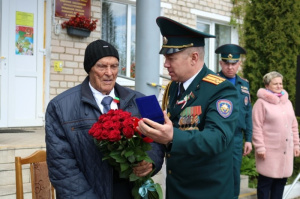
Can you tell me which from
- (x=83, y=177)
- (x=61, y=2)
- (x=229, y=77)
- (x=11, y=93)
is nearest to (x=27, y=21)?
(x=61, y=2)

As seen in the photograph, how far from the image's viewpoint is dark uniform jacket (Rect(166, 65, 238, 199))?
82.6 inches

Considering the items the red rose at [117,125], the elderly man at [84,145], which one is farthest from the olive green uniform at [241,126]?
the red rose at [117,125]

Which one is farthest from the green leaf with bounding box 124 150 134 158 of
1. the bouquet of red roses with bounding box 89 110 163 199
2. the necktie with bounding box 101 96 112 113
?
the necktie with bounding box 101 96 112 113

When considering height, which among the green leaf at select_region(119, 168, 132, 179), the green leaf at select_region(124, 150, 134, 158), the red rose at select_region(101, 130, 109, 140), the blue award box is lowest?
the green leaf at select_region(119, 168, 132, 179)

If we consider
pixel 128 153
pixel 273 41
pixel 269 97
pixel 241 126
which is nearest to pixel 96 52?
pixel 128 153

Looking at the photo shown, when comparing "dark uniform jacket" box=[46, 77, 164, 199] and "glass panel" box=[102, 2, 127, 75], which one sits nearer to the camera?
"dark uniform jacket" box=[46, 77, 164, 199]

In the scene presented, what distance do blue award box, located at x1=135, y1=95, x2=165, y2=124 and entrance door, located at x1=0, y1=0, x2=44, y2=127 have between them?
5.09 meters

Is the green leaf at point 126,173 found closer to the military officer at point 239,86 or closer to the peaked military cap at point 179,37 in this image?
the peaked military cap at point 179,37

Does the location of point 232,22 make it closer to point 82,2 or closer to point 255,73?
point 255,73

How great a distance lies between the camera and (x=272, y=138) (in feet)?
16.8

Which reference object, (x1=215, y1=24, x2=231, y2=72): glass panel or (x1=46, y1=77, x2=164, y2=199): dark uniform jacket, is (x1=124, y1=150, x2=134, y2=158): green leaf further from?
(x1=215, y1=24, x2=231, y2=72): glass panel

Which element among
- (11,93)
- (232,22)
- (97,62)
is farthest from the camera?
(232,22)

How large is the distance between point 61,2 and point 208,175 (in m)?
5.31

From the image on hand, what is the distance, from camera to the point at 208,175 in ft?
7.45
